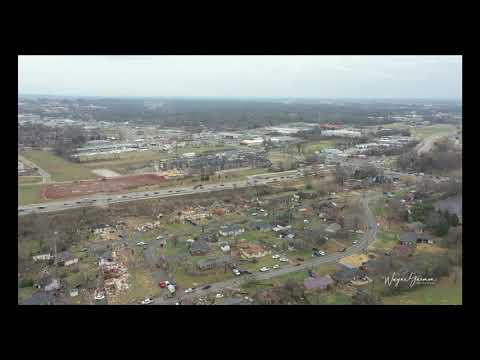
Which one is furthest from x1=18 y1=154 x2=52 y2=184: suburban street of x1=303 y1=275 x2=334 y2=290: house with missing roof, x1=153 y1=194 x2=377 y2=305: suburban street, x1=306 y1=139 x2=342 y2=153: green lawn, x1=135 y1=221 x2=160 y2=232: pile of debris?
x1=306 y1=139 x2=342 y2=153: green lawn

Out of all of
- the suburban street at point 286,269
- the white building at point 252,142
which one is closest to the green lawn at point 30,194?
the suburban street at point 286,269

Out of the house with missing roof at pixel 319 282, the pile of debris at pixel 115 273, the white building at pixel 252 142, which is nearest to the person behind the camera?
the house with missing roof at pixel 319 282

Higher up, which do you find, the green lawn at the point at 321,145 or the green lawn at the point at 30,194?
the green lawn at the point at 321,145

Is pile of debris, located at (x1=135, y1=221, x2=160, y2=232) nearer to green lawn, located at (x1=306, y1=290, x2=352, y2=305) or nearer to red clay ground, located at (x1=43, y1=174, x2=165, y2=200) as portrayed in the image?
red clay ground, located at (x1=43, y1=174, x2=165, y2=200)
